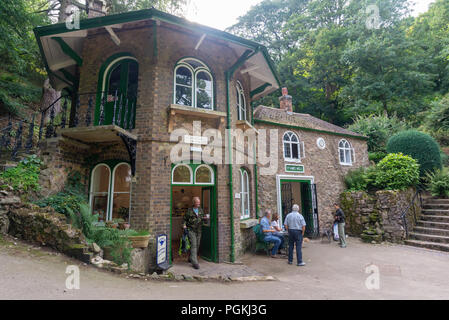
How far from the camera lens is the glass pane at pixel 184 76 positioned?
26.3ft

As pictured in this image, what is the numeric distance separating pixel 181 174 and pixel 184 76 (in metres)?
3.24

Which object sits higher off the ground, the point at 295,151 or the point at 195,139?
the point at 295,151

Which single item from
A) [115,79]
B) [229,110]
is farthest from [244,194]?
[115,79]

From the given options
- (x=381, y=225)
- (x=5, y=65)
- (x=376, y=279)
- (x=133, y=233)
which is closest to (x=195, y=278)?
(x=133, y=233)

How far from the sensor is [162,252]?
6234 millimetres

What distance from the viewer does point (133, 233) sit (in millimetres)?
5996

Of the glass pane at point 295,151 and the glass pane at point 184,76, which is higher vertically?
the glass pane at point 184,76

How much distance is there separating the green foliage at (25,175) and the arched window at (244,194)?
6413 mm

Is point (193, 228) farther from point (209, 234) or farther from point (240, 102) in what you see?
point (240, 102)

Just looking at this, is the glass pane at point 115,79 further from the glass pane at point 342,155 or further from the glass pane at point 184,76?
the glass pane at point 342,155

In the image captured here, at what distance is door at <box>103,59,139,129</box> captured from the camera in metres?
7.58

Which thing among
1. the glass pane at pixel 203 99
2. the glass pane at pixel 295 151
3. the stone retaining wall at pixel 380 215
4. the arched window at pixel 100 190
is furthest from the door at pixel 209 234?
the stone retaining wall at pixel 380 215
